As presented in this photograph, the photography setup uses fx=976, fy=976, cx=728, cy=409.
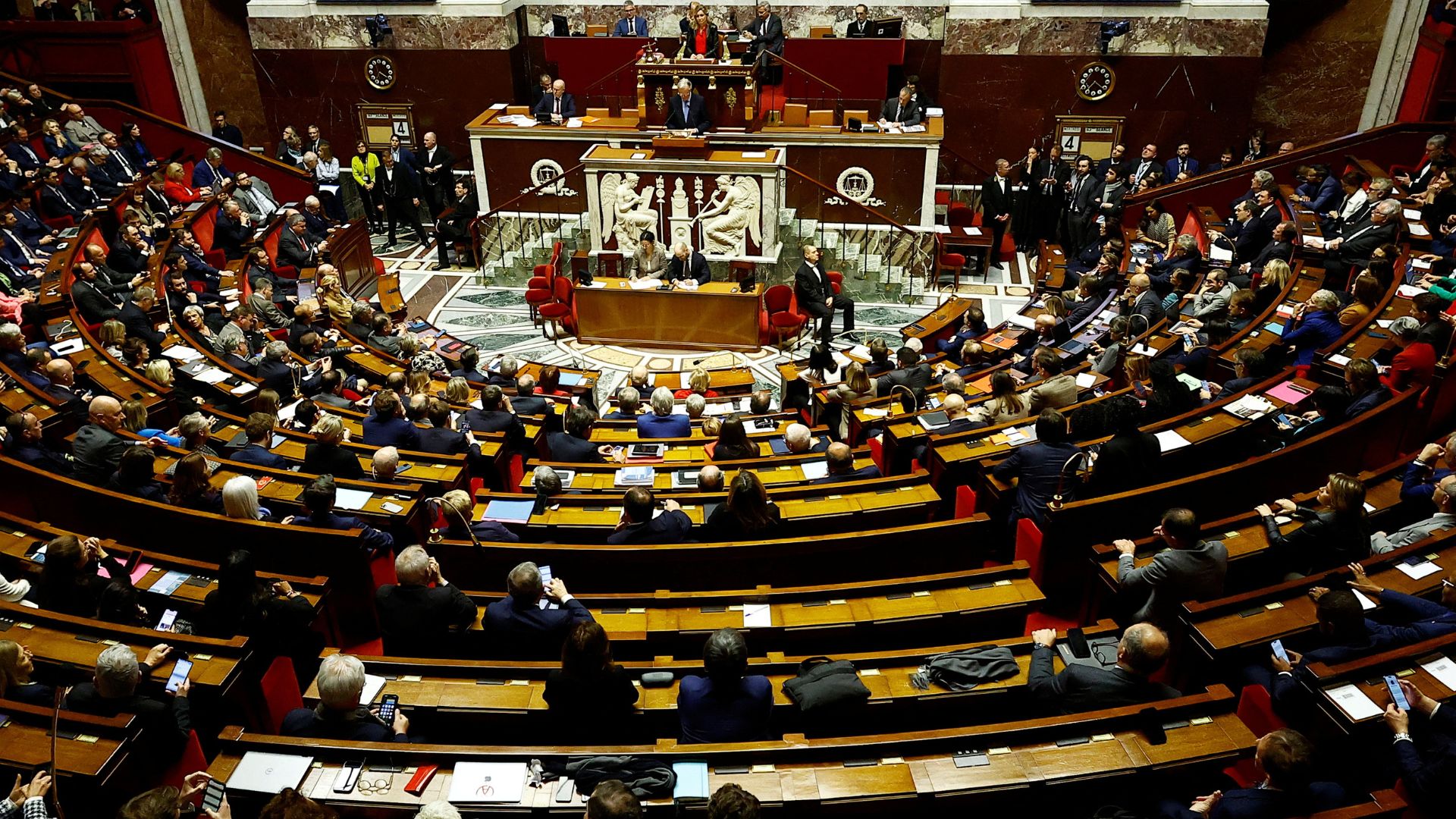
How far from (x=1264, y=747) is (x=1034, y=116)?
14.0m

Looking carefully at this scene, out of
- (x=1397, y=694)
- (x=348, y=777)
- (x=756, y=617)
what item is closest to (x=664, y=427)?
(x=756, y=617)

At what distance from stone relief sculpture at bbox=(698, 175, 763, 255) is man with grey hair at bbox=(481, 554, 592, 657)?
860 centimetres

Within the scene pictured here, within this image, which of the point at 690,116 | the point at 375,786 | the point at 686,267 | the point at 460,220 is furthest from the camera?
the point at 460,220

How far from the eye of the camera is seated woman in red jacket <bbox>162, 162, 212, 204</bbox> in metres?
13.4

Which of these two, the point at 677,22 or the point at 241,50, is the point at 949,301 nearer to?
the point at 677,22

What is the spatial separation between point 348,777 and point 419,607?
1024mm

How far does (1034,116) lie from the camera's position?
16.0 metres

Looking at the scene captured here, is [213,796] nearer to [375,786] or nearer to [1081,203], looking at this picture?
[375,786]

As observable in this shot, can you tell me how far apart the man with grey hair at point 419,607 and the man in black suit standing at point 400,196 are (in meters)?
12.0

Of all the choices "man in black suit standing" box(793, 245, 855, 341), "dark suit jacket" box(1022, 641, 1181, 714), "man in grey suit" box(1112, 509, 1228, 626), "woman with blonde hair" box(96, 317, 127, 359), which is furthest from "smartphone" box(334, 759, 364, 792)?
"man in black suit standing" box(793, 245, 855, 341)

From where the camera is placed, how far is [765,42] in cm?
1505

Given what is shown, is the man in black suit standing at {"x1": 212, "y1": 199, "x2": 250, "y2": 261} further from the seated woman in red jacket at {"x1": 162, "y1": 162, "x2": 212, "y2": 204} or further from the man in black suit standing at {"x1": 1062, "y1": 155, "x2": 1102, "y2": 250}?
the man in black suit standing at {"x1": 1062, "y1": 155, "x2": 1102, "y2": 250}

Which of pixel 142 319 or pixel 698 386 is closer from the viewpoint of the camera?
pixel 698 386

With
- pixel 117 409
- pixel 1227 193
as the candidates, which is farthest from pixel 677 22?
pixel 117 409
